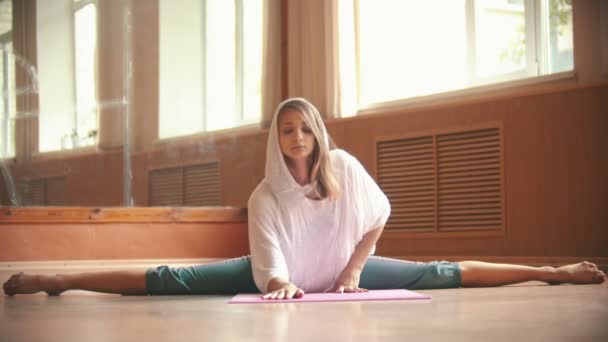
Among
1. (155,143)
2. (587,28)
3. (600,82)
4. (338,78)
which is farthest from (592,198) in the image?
(155,143)

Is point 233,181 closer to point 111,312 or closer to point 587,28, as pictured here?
point 587,28

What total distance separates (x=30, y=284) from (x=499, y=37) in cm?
265

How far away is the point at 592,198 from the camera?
3.43m

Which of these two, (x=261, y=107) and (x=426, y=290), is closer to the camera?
(x=426, y=290)

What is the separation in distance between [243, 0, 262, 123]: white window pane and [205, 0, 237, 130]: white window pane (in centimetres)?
8

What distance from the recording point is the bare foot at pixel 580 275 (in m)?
2.58

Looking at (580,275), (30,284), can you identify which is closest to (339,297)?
(580,275)

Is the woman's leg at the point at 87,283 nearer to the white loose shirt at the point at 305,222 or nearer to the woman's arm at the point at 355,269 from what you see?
the white loose shirt at the point at 305,222

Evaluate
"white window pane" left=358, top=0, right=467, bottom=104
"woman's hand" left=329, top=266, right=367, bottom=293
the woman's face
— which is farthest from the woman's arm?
"white window pane" left=358, top=0, right=467, bottom=104

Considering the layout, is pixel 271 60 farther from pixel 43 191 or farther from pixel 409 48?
pixel 43 191

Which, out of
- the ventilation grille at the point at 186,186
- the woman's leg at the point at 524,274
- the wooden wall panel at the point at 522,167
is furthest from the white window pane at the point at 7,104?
the woman's leg at the point at 524,274

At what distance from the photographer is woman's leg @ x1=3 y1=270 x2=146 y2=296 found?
2617 millimetres

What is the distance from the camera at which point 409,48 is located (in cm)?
449

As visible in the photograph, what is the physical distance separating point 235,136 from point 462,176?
4.60 feet
